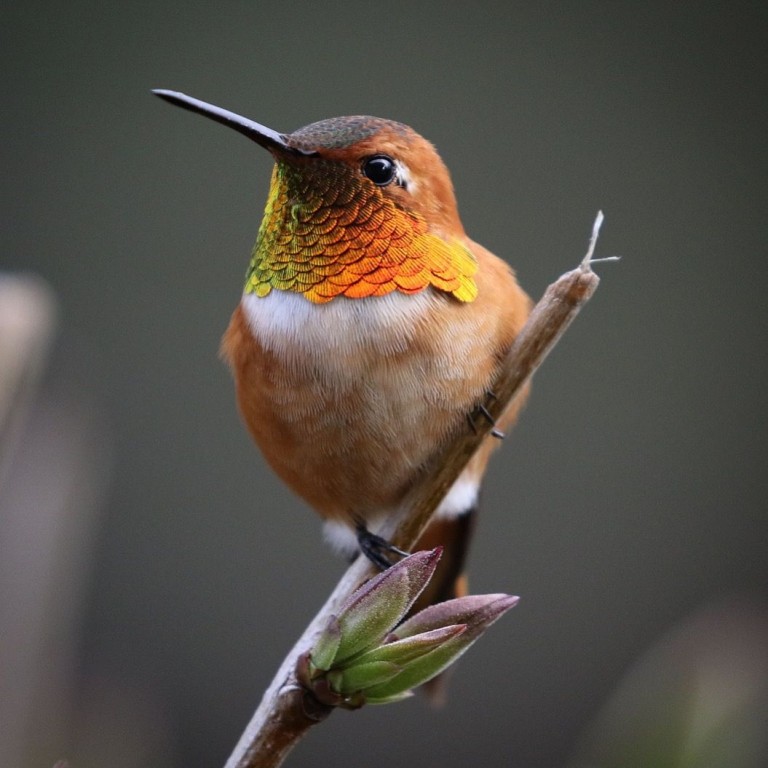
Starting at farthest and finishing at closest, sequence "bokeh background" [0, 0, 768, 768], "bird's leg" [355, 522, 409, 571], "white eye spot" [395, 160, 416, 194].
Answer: "bokeh background" [0, 0, 768, 768]
"white eye spot" [395, 160, 416, 194]
"bird's leg" [355, 522, 409, 571]

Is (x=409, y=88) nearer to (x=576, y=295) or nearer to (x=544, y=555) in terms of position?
(x=544, y=555)

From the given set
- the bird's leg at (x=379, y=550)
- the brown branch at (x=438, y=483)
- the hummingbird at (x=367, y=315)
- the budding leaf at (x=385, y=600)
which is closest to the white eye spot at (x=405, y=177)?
the hummingbird at (x=367, y=315)

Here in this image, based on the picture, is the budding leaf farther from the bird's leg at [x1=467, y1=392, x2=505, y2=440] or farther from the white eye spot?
the white eye spot

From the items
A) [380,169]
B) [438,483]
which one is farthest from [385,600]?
[380,169]

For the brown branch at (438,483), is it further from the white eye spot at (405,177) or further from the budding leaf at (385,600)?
the white eye spot at (405,177)

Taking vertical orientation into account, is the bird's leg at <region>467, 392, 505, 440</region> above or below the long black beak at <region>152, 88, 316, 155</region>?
below

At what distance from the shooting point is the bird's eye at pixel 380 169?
1.23 m

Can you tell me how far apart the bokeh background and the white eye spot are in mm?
2070

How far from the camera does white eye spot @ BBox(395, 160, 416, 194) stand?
4.16 feet

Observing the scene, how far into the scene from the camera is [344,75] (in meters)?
3.49

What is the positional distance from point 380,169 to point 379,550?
462 mm

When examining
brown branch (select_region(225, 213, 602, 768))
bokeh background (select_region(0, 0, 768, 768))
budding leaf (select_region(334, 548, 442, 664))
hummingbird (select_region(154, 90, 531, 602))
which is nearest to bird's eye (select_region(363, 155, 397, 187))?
hummingbird (select_region(154, 90, 531, 602))

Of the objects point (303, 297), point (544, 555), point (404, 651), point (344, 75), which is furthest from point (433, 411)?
point (344, 75)

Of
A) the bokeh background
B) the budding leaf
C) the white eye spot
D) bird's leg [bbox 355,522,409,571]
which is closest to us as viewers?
the budding leaf
